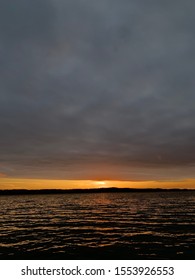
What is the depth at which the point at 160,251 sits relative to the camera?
2380 cm

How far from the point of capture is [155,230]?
34.7m
